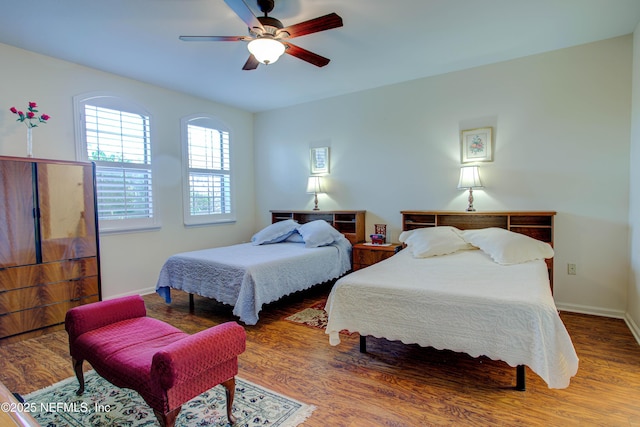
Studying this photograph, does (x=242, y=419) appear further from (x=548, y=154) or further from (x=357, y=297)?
(x=548, y=154)

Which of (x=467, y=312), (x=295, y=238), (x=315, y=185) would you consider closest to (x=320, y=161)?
(x=315, y=185)

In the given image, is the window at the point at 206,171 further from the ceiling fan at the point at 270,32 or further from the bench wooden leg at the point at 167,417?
the bench wooden leg at the point at 167,417

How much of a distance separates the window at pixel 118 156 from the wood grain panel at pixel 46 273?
0.65 m

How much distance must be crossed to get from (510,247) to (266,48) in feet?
8.73

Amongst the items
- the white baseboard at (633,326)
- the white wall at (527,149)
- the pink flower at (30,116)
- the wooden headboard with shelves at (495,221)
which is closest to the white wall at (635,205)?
the white baseboard at (633,326)

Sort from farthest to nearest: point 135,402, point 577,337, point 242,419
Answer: point 577,337, point 135,402, point 242,419

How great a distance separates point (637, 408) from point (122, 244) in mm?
4790

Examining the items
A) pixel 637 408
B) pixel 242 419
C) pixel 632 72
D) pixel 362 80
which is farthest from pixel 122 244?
pixel 632 72

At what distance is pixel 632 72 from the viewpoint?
3094 millimetres

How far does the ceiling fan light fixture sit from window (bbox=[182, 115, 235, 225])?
2.66 metres

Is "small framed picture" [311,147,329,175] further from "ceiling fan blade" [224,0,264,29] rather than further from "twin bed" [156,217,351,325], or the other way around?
"ceiling fan blade" [224,0,264,29]

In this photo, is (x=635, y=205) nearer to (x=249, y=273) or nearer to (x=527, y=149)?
(x=527, y=149)

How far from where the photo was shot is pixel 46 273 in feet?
9.90

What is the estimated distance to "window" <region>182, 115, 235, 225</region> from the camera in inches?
187
